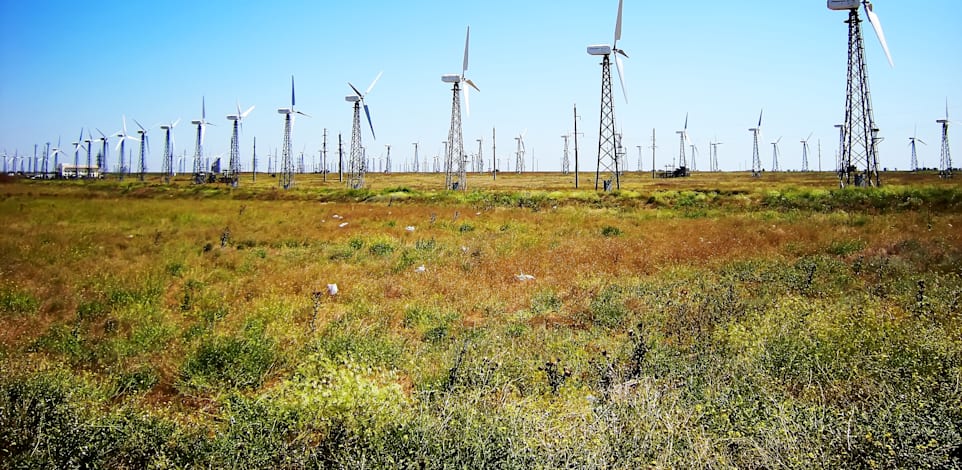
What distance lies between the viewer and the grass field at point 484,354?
491 cm

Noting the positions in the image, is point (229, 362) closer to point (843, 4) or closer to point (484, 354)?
point (484, 354)

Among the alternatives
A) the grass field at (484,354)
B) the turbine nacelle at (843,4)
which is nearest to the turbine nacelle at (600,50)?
the turbine nacelle at (843,4)

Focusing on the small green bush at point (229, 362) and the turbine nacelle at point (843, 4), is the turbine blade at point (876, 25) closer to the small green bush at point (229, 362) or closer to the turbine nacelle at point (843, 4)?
the turbine nacelle at point (843, 4)

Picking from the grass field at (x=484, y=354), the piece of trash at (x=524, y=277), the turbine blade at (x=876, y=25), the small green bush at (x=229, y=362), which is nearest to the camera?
the grass field at (x=484, y=354)

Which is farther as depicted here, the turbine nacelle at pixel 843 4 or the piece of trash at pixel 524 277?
the turbine nacelle at pixel 843 4

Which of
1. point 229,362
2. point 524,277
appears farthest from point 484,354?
point 524,277

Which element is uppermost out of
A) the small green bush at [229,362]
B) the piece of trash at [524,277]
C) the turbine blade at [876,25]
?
the turbine blade at [876,25]

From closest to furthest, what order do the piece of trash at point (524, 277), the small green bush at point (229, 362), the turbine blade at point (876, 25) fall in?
the small green bush at point (229, 362) < the piece of trash at point (524, 277) < the turbine blade at point (876, 25)

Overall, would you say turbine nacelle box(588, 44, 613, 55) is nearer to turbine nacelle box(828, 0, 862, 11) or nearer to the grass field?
turbine nacelle box(828, 0, 862, 11)

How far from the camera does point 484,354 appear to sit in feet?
25.9

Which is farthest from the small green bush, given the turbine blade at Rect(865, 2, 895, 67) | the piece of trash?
the turbine blade at Rect(865, 2, 895, 67)

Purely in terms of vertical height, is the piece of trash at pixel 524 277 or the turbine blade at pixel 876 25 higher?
→ the turbine blade at pixel 876 25

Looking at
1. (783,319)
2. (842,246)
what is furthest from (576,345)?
(842,246)

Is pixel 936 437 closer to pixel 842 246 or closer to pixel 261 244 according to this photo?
pixel 842 246
